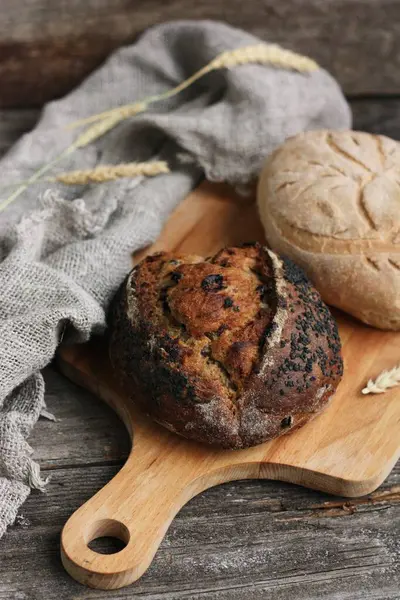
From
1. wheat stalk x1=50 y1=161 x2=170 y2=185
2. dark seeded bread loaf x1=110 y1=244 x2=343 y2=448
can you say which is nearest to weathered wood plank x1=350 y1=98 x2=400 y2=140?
wheat stalk x1=50 y1=161 x2=170 y2=185

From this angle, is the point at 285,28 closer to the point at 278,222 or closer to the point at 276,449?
the point at 278,222

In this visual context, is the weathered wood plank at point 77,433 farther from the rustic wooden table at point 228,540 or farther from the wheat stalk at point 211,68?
the wheat stalk at point 211,68

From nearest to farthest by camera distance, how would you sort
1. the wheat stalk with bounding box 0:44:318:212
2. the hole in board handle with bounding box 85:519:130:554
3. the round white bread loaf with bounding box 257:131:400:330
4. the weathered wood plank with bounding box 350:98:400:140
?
the hole in board handle with bounding box 85:519:130:554 < the round white bread loaf with bounding box 257:131:400:330 < the wheat stalk with bounding box 0:44:318:212 < the weathered wood plank with bounding box 350:98:400:140

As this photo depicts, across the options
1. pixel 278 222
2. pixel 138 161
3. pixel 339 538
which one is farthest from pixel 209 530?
pixel 138 161

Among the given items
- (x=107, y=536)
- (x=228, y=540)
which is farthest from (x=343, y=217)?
(x=107, y=536)

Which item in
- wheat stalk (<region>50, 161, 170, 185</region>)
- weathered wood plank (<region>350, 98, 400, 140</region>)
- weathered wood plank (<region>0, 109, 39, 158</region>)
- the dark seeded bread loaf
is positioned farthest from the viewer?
weathered wood plank (<region>350, 98, 400, 140</region>)

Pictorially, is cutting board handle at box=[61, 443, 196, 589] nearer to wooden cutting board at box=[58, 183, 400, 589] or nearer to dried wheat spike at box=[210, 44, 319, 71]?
wooden cutting board at box=[58, 183, 400, 589]
